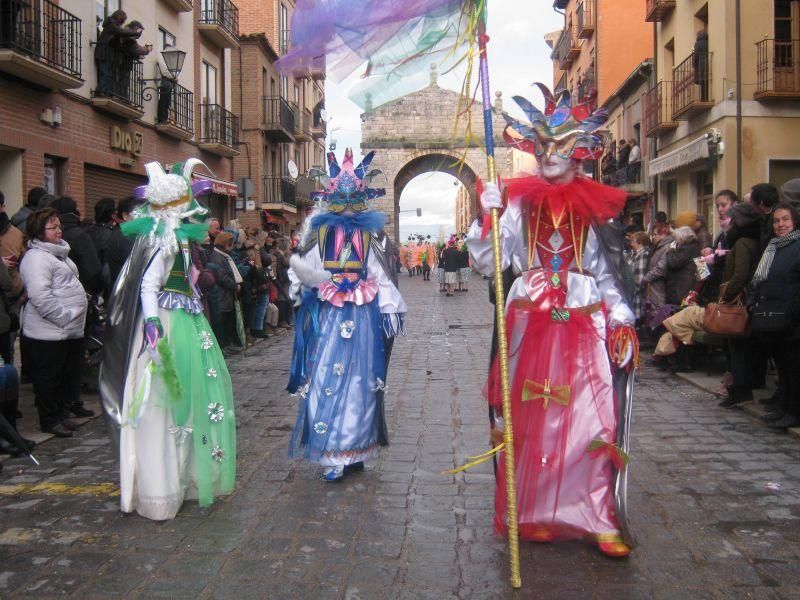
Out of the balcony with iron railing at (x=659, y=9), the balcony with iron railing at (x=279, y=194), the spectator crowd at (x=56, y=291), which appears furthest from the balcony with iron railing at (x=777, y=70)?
the balcony with iron railing at (x=279, y=194)

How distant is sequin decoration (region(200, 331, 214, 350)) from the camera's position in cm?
477

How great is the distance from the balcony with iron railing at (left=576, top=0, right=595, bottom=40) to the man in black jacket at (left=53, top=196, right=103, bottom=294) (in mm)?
26863

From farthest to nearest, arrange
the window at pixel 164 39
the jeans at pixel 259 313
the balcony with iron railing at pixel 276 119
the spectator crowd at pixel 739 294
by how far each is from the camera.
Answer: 1. the balcony with iron railing at pixel 276 119
2. the window at pixel 164 39
3. the jeans at pixel 259 313
4. the spectator crowd at pixel 739 294

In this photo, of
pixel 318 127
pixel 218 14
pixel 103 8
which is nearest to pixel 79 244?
pixel 103 8

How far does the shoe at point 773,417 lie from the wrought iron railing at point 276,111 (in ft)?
89.5

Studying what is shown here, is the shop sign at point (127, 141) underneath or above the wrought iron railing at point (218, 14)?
underneath

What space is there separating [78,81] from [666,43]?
15010 millimetres

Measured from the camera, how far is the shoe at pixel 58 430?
6379 millimetres

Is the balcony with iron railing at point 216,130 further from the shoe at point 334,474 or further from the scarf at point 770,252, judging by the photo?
the shoe at point 334,474

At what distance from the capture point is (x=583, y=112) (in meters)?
4.17

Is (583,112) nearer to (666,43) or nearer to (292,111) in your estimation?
(666,43)

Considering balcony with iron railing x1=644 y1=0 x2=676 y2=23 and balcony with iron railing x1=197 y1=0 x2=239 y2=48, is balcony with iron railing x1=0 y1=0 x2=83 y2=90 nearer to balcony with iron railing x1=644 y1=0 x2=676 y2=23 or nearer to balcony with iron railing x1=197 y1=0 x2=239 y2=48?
balcony with iron railing x1=197 y1=0 x2=239 y2=48

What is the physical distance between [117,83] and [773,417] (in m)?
14.0

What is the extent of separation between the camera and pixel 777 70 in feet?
51.9
